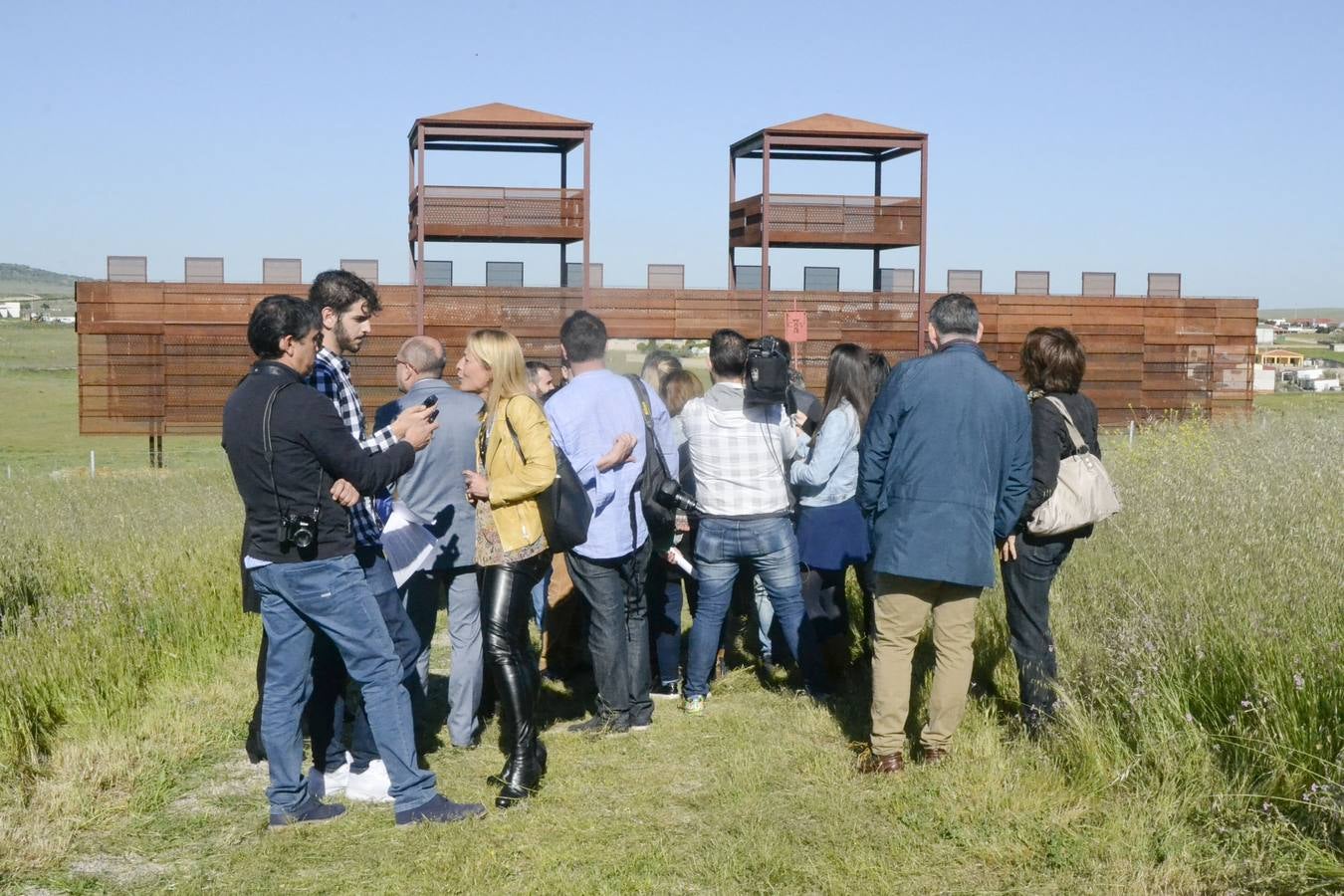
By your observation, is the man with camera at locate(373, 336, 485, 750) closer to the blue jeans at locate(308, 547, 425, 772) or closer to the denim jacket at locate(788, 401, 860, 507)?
the blue jeans at locate(308, 547, 425, 772)

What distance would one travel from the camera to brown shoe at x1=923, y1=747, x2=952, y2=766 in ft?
19.2

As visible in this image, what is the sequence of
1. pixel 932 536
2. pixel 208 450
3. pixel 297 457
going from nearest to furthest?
pixel 297 457, pixel 932 536, pixel 208 450

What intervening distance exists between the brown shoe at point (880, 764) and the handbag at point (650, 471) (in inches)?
67.4

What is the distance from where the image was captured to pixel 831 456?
24.1ft

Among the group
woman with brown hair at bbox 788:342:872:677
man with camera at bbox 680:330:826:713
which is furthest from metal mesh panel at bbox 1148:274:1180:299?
man with camera at bbox 680:330:826:713

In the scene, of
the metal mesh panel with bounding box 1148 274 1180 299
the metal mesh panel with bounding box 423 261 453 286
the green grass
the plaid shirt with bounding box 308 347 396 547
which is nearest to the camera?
the plaid shirt with bounding box 308 347 396 547

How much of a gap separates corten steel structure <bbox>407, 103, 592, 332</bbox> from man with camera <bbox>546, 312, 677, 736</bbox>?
2383 cm

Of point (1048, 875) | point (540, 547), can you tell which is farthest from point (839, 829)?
point (540, 547)

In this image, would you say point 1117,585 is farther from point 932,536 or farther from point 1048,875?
point 1048,875

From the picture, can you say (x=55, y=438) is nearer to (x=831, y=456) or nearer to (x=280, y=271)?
(x=280, y=271)

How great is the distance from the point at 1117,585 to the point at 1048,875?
2560 mm

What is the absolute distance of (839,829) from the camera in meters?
5.26

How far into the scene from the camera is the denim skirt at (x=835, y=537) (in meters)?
7.66

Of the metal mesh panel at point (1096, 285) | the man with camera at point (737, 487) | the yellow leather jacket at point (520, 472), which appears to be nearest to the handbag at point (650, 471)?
the man with camera at point (737, 487)
